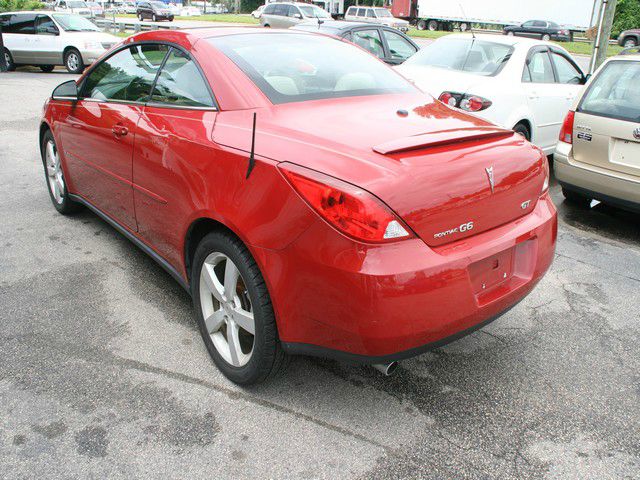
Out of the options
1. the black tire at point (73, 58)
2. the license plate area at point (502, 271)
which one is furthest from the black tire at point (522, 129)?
the black tire at point (73, 58)

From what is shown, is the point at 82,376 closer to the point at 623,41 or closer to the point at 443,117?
the point at 443,117

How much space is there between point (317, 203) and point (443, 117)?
1101 millimetres

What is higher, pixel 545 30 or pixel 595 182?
pixel 595 182

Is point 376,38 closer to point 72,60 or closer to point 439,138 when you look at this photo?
point 439,138

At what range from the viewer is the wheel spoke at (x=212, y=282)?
8.98ft

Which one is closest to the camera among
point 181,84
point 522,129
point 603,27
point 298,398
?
point 298,398

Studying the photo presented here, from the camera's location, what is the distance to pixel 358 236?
82.7 inches

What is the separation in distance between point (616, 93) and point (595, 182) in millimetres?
828

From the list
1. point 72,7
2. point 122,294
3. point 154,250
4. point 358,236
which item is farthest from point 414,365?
point 72,7

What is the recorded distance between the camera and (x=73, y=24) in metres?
16.0

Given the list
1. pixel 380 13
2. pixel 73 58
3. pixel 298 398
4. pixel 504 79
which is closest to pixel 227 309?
pixel 298 398

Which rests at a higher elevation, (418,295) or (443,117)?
(443,117)

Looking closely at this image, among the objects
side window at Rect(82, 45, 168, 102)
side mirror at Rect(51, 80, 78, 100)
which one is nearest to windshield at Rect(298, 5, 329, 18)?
side mirror at Rect(51, 80, 78, 100)

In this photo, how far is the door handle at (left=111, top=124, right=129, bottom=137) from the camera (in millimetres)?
3363
